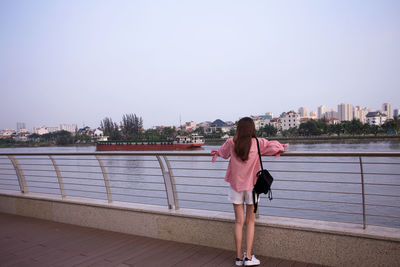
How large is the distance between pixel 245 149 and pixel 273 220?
0.91 m

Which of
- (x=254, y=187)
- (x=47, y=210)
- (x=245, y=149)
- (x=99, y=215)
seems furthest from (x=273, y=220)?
(x=47, y=210)

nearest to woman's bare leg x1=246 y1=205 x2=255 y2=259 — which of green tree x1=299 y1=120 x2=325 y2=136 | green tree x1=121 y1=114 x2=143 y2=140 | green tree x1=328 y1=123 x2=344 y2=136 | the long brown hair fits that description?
the long brown hair

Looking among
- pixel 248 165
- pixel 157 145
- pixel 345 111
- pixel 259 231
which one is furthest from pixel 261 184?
pixel 345 111

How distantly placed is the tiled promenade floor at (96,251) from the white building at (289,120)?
107m

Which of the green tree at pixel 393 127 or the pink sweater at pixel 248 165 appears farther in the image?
the green tree at pixel 393 127

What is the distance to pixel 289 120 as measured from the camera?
110 m

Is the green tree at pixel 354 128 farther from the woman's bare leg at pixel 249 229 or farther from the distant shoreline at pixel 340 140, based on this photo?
the woman's bare leg at pixel 249 229

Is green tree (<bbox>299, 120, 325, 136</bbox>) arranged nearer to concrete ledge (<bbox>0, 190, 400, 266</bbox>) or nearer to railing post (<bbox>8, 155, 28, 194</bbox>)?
railing post (<bbox>8, 155, 28, 194</bbox>)

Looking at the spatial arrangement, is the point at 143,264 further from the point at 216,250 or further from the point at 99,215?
the point at 99,215

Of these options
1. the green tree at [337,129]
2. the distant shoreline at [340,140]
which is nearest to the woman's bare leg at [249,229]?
the distant shoreline at [340,140]

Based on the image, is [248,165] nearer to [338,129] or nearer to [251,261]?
[251,261]

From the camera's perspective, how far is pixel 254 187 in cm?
278

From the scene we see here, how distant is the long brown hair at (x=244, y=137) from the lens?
107 inches

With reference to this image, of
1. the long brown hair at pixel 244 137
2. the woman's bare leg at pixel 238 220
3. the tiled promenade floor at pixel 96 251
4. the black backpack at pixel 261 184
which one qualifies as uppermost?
the long brown hair at pixel 244 137
